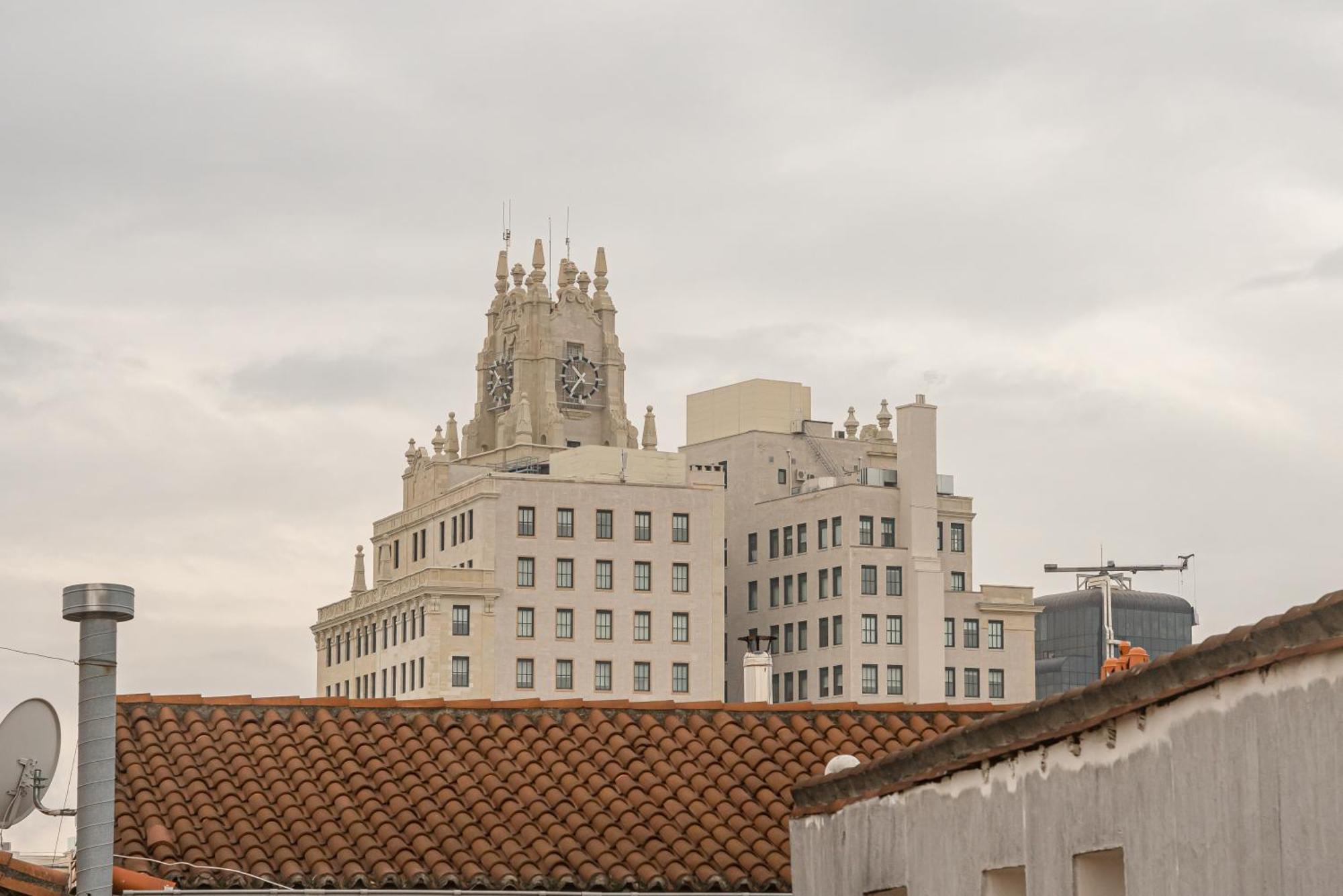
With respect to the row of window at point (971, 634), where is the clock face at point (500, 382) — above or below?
above

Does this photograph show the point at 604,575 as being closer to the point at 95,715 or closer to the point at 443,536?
the point at 443,536

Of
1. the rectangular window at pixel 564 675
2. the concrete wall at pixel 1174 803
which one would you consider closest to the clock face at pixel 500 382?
the rectangular window at pixel 564 675

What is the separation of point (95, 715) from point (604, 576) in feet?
465

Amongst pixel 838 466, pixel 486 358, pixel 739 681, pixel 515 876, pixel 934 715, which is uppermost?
pixel 486 358

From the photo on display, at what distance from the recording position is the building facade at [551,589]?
6093 inches

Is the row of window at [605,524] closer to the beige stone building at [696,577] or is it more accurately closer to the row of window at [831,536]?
the beige stone building at [696,577]

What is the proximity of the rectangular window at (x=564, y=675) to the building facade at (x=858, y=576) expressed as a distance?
39.5ft

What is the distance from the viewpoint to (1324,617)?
964cm

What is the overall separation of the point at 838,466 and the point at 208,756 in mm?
153255

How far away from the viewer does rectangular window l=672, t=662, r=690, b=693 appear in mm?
156500

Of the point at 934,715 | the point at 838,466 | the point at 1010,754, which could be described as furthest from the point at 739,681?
the point at 1010,754

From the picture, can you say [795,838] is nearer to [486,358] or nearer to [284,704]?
[284,704]

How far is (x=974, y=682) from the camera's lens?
16562 centimetres

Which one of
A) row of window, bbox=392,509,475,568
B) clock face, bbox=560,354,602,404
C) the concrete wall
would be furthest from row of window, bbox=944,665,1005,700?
the concrete wall
